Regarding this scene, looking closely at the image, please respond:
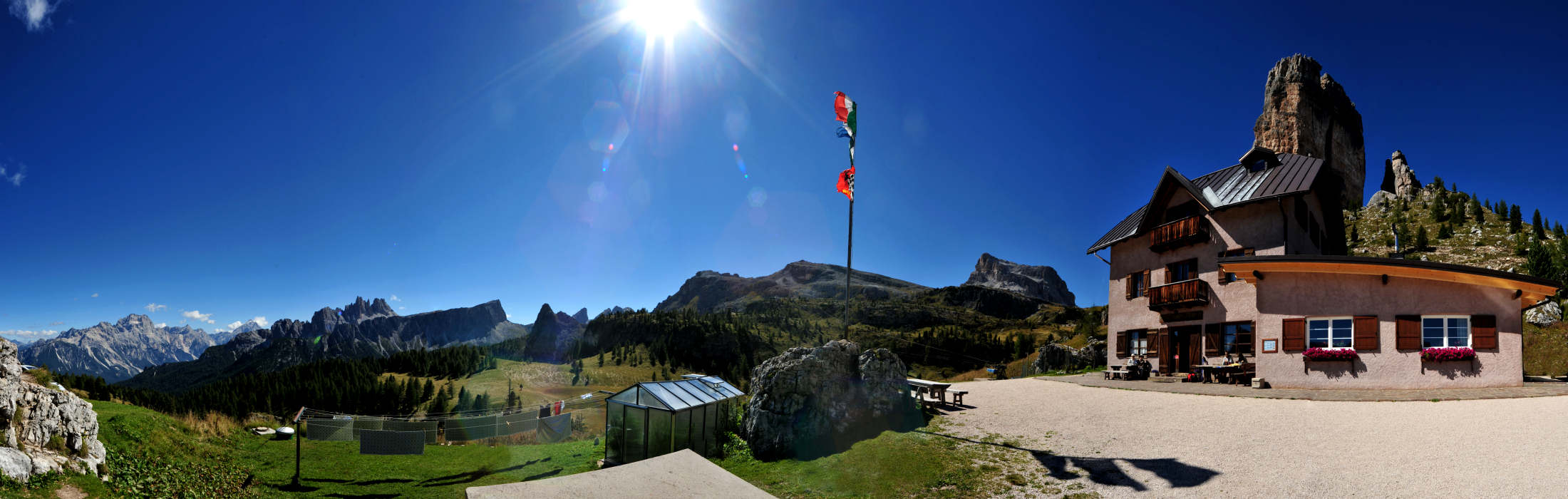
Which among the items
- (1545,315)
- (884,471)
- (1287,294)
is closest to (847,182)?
(884,471)

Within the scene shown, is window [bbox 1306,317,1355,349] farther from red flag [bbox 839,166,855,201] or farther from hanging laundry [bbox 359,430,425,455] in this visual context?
hanging laundry [bbox 359,430,425,455]

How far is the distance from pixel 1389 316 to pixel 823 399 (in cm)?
1727

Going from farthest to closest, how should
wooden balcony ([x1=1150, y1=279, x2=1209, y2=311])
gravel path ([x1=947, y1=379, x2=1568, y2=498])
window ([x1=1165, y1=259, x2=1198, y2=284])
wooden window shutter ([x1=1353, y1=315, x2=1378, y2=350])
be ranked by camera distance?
window ([x1=1165, y1=259, x2=1198, y2=284])
wooden balcony ([x1=1150, y1=279, x2=1209, y2=311])
wooden window shutter ([x1=1353, y1=315, x2=1378, y2=350])
gravel path ([x1=947, y1=379, x2=1568, y2=498])

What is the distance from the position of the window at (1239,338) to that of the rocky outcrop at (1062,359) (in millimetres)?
9660

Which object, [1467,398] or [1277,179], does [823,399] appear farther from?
[1277,179]

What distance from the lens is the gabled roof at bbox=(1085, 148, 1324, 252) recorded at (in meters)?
22.8

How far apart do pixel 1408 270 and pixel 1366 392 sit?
12.0 feet

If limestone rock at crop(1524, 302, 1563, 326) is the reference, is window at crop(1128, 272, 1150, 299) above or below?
above

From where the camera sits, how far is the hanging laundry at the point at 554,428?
1777cm

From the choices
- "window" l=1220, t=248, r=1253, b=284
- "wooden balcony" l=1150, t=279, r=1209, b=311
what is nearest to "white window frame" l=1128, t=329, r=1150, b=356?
"wooden balcony" l=1150, t=279, r=1209, b=311

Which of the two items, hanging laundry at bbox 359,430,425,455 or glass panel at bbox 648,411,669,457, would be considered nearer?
glass panel at bbox 648,411,669,457

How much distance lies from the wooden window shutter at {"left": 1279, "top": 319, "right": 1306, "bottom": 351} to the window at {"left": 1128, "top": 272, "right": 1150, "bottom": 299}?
27.3 feet

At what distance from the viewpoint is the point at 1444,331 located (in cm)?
1722

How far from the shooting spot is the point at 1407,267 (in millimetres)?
16875
